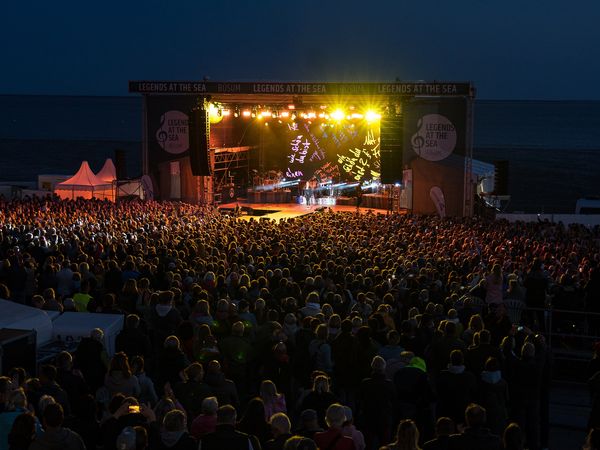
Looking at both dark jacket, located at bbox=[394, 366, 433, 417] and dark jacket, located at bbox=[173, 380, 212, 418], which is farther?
dark jacket, located at bbox=[394, 366, 433, 417]

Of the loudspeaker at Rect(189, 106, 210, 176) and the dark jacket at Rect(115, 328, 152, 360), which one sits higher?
the loudspeaker at Rect(189, 106, 210, 176)

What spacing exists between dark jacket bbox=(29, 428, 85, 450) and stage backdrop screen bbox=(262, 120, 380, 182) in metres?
27.7

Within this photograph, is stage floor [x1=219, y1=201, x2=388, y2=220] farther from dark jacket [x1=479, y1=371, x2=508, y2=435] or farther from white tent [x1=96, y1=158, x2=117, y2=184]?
dark jacket [x1=479, y1=371, x2=508, y2=435]

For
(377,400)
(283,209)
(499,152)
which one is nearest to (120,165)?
(283,209)

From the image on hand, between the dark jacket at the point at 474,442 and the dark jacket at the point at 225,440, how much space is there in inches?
52.9

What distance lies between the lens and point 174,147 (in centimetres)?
2820

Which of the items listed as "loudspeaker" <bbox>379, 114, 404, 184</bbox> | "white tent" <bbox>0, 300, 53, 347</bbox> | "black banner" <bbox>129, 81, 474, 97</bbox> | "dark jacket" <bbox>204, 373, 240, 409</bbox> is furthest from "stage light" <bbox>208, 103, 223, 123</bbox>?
"dark jacket" <bbox>204, 373, 240, 409</bbox>

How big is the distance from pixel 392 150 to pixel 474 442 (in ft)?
62.7

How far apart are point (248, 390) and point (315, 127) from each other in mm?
26630

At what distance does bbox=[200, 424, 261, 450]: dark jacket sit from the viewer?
16.3 ft

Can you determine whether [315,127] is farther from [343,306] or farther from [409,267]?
[343,306]

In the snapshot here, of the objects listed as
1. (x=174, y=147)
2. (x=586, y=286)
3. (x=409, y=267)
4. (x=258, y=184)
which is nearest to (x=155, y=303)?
(x=409, y=267)

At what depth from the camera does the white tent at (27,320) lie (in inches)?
295

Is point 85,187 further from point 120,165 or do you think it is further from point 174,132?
point 174,132
